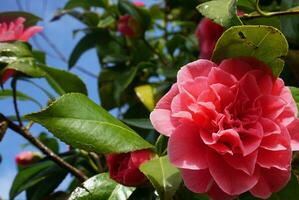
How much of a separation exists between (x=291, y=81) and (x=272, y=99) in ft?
1.00

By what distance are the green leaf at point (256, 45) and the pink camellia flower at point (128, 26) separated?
0.95 meters

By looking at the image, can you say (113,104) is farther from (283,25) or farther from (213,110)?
(213,110)

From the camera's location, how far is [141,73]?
5.36 ft

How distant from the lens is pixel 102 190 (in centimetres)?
78

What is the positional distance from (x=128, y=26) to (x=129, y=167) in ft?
3.13

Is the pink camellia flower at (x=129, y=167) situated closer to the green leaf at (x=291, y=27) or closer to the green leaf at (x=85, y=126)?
the green leaf at (x=85, y=126)

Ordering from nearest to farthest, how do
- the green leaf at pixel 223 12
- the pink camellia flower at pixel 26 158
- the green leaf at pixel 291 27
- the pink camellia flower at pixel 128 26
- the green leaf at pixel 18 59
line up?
the green leaf at pixel 223 12 < the green leaf at pixel 291 27 < the green leaf at pixel 18 59 < the pink camellia flower at pixel 128 26 < the pink camellia flower at pixel 26 158

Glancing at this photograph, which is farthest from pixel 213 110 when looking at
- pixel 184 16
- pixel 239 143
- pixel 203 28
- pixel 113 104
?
pixel 184 16

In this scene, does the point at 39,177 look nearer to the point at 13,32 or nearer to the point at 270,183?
the point at 13,32

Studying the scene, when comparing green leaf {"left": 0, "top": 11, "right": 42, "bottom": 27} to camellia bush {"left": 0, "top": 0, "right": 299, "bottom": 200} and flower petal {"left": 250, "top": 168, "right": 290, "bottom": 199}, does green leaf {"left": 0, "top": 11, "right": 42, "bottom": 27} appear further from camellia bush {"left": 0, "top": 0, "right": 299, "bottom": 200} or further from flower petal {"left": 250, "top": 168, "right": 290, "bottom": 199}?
flower petal {"left": 250, "top": 168, "right": 290, "bottom": 199}

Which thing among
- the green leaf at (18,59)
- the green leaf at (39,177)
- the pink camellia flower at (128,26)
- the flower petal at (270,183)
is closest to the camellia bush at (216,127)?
the flower petal at (270,183)

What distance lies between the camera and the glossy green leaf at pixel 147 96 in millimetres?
1279

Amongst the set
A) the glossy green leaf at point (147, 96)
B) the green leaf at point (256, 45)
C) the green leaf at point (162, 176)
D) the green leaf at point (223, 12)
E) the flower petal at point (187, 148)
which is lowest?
the glossy green leaf at point (147, 96)

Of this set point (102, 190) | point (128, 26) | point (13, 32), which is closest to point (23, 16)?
point (13, 32)
